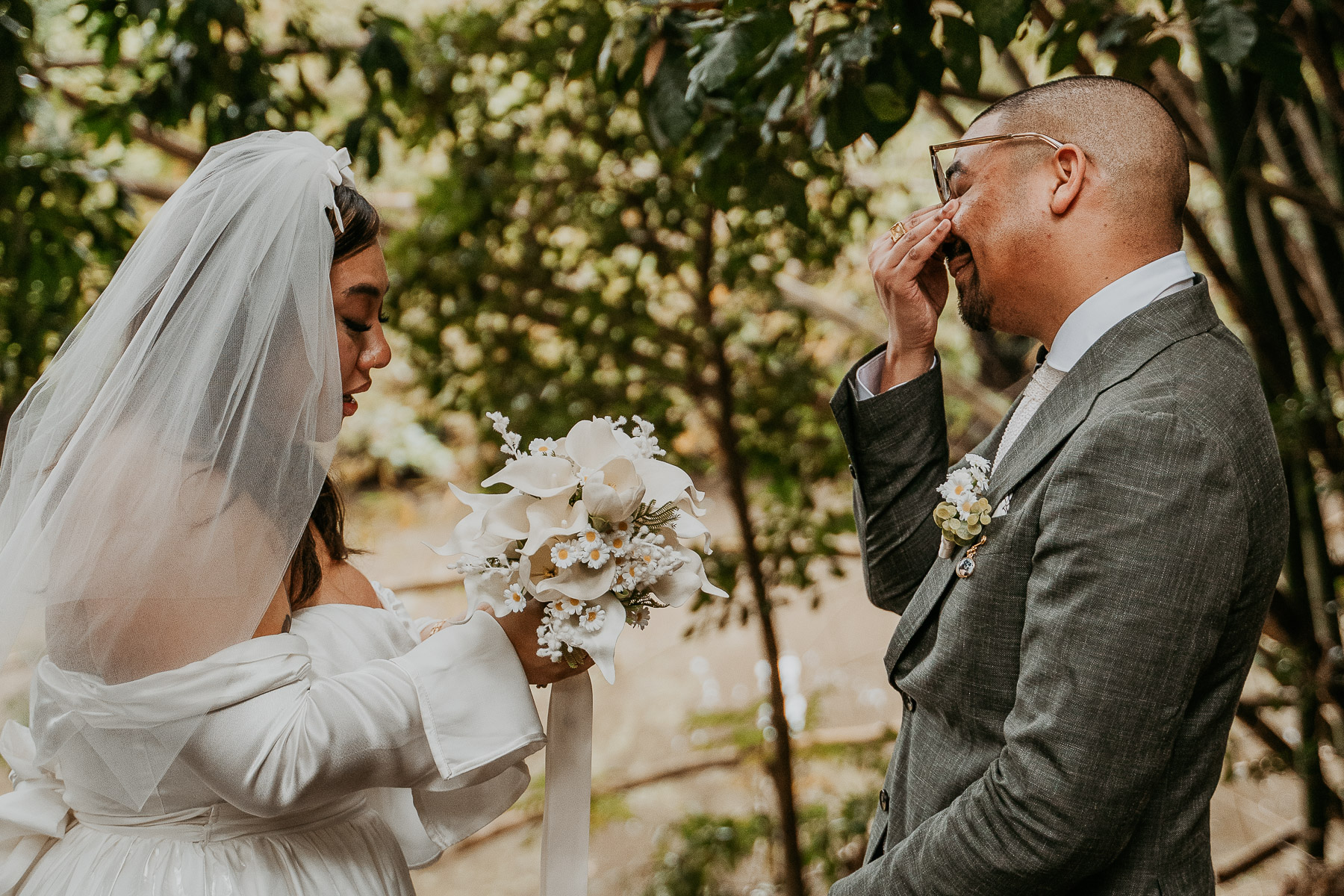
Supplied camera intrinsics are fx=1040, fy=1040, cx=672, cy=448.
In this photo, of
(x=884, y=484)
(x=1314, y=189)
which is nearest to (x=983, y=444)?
(x=884, y=484)

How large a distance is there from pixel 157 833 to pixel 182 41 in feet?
6.01

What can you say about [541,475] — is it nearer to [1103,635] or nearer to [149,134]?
[1103,635]

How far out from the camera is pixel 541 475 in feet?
4.41

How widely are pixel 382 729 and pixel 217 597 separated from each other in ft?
0.90

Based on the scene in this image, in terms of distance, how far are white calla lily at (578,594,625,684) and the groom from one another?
0.40 m

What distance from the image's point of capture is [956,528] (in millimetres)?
1327

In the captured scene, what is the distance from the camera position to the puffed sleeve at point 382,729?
1317 mm

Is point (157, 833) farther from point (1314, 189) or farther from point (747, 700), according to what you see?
point (747, 700)

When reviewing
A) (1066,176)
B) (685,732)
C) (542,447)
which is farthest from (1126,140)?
Answer: (685,732)

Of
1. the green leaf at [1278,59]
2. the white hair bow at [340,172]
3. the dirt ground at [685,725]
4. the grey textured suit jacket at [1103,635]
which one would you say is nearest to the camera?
the grey textured suit jacket at [1103,635]

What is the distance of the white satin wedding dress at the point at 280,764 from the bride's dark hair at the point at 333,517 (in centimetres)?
5

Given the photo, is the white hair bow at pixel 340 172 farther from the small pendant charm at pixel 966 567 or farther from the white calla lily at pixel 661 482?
the small pendant charm at pixel 966 567

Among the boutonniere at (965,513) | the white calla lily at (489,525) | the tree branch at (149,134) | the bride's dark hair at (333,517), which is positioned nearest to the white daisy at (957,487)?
the boutonniere at (965,513)

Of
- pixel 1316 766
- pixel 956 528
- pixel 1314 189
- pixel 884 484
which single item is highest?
pixel 956 528
